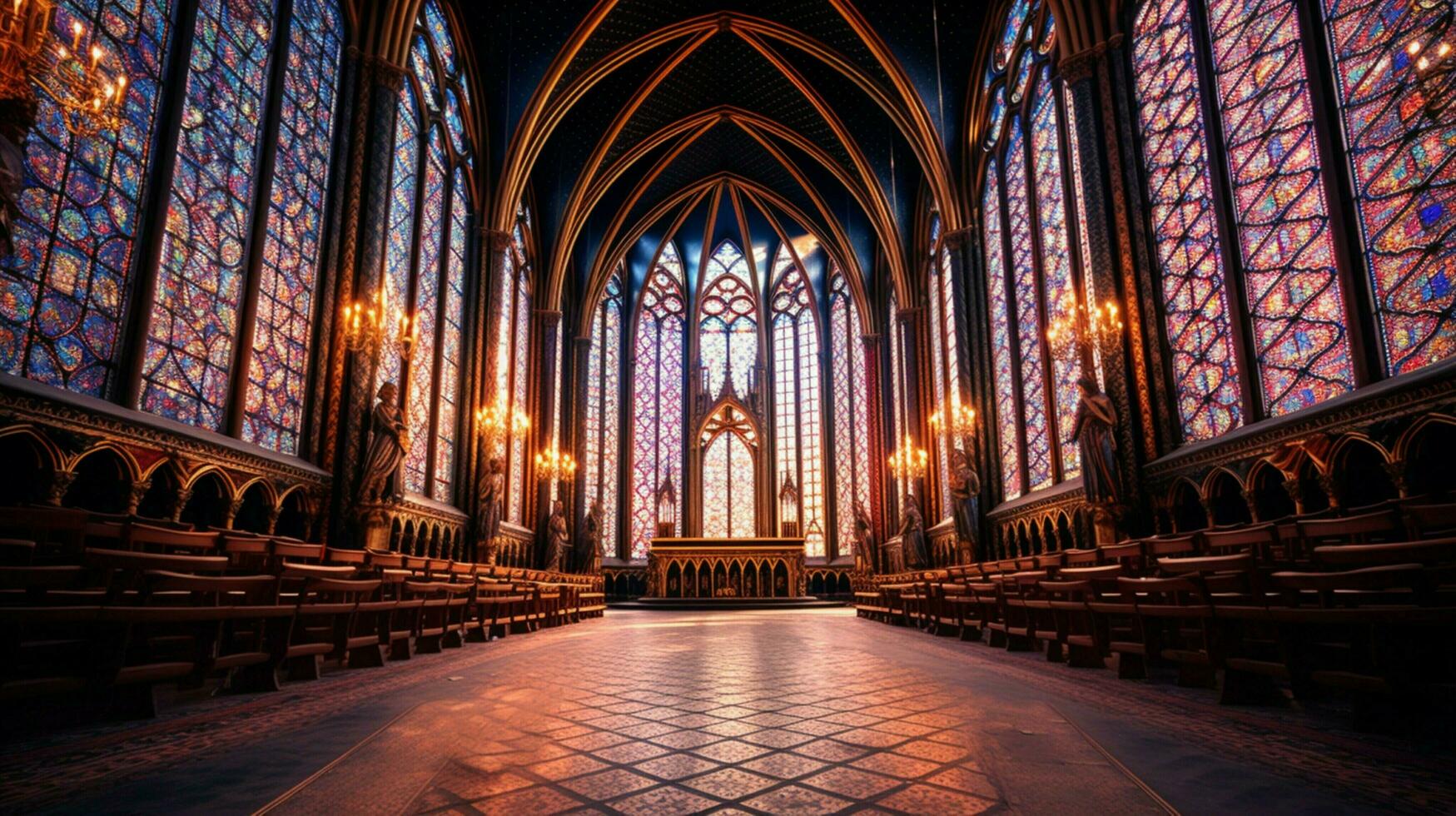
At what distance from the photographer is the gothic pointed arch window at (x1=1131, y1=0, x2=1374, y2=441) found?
24.6 feet

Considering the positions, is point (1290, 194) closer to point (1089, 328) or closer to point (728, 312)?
point (1089, 328)

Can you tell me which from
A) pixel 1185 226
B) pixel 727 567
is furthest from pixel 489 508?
pixel 1185 226

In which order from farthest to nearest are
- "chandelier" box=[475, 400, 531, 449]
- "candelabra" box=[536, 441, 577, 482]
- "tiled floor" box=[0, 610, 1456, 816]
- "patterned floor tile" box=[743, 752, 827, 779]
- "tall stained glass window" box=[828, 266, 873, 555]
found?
1. "tall stained glass window" box=[828, 266, 873, 555]
2. "candelabra" box=[536, 441, 577, 482]
3. "chandelier" box=[475, 400, 531, 449]
4. "patterned floor tile" box=[743, 752, 827, 779]
5. "tiled floor" box=[0, 610, 1456, 816]

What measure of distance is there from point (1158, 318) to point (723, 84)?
18.2m

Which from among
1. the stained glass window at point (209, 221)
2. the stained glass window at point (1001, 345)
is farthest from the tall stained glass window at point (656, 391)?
the stained glass window at point (209, 221)

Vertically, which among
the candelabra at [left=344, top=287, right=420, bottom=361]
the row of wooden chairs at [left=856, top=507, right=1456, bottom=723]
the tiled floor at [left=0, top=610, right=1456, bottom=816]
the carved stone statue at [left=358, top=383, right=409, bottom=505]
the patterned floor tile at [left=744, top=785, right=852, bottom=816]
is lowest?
the tiled floor at [left=0, top=610, right=1456, bottom=816]

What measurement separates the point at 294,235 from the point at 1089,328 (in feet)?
40.5

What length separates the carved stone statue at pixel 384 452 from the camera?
37.9ft

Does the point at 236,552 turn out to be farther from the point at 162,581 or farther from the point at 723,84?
the point at 723,84

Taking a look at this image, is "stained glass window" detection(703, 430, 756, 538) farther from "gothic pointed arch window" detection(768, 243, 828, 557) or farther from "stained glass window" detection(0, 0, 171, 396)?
"stained glass window" detection(0, 0, 171, 396)

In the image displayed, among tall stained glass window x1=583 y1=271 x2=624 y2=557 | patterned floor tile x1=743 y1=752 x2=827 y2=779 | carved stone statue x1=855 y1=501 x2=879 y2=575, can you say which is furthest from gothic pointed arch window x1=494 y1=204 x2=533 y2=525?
patterned floor tile x1=743 y1=752 x2=827 y2=779

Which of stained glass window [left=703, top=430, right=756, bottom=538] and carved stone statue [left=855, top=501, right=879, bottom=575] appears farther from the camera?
stained glass window [left=703, top=430, right=756, bottom=538]

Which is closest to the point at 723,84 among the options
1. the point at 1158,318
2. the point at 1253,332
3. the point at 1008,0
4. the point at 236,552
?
the point at 1008,0

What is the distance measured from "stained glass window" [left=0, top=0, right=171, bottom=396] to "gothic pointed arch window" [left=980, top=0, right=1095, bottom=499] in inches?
523
